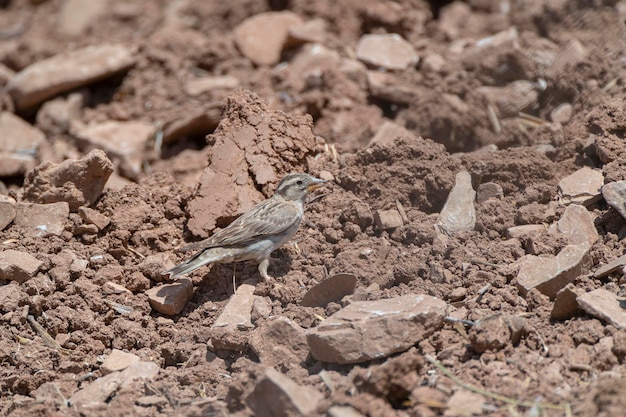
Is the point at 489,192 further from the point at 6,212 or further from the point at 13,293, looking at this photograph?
the point at 6,212

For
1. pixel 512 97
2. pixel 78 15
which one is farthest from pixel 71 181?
pixel 78 15

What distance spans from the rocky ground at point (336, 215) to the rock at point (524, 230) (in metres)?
0.02

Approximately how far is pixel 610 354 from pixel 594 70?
175 inches

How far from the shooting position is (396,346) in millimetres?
5836

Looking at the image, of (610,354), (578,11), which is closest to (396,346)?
(610,354)

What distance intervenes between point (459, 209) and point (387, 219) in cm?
64

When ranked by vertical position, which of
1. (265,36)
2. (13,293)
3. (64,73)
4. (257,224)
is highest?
(265,36)

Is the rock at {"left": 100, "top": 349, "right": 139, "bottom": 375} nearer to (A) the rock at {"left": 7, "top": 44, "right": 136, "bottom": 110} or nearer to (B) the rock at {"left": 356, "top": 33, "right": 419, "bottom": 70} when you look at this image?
(B) the rock at {"left": 356, "top": 33, "right": 419, "bottom": 70}

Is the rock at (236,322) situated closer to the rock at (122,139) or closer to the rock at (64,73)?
the rock at (122,139)

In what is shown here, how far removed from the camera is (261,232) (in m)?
7.55

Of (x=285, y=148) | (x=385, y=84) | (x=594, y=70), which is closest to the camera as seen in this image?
(x=285, y=148)

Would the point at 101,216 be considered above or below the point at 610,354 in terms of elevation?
below

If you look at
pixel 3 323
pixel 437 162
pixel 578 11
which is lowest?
pixel 3 323

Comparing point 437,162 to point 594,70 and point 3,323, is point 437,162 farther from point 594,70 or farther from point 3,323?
point 3,323
